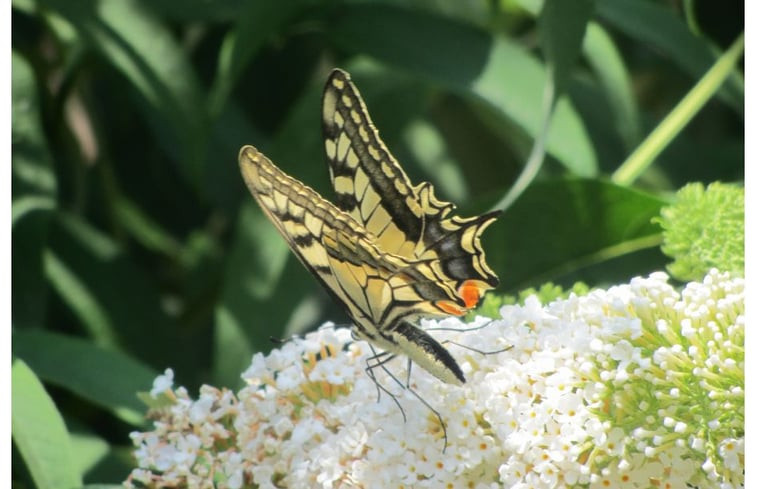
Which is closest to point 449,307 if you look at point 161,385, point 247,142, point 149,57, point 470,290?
point 470,290

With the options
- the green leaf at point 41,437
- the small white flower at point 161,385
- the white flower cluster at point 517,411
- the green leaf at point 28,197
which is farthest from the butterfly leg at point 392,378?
the green leaf at point 28,197

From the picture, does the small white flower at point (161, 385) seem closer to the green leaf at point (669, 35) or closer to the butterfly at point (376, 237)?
the butterfly at point (376, 237)

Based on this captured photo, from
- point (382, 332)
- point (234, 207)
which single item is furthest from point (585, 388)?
point (234, 207)

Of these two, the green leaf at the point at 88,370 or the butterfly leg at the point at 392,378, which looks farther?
the green leaf at the point at 88,370

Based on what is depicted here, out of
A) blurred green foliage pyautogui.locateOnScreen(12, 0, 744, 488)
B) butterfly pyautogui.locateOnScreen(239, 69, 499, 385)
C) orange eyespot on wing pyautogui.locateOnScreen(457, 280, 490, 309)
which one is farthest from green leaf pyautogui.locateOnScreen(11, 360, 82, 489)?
orange eyespot on wing pyautogui.locateOnScreen(457, 280, 490, 309)

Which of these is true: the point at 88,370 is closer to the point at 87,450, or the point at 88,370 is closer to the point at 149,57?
the point at 87,450
